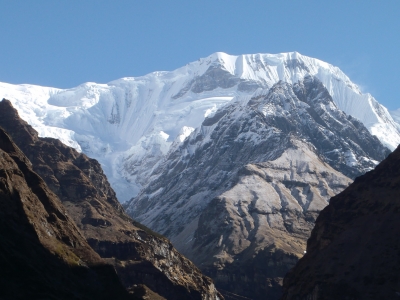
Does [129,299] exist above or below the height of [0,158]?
below

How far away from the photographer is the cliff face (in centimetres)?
15512

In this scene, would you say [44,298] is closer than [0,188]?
Yes

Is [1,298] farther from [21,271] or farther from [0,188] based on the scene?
[0,188]

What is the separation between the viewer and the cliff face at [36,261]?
509 feet

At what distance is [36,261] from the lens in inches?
6722

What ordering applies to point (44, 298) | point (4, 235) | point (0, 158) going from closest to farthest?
point (44, 298)
point (4, 235)
point (0, 158)

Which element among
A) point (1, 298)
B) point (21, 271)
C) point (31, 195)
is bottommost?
point (1, 298)

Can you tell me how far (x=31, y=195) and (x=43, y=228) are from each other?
9034mm

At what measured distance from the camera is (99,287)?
185m

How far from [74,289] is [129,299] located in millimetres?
20049

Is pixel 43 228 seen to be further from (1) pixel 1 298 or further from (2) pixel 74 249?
(1) pixel 1 298

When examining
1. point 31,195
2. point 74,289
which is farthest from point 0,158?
point 74,289

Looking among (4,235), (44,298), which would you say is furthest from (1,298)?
(4,235)

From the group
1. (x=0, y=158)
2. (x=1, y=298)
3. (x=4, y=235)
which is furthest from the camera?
(x=0, y=158)
